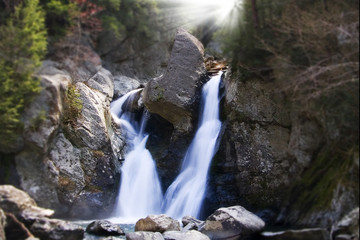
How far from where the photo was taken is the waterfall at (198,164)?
1302 cm

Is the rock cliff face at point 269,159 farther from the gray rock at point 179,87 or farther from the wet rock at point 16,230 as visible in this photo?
the wet rock at point 16,230

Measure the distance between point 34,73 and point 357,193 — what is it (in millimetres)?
9687

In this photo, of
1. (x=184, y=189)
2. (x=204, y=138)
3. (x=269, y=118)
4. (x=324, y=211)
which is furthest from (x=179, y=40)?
(x=324, y=211)

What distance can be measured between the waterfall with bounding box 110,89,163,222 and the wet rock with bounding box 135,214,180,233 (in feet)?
7.31

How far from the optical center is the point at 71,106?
1320 centimetres

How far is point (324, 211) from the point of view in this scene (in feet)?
29.5

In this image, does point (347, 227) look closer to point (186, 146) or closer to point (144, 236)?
point (144, 236)

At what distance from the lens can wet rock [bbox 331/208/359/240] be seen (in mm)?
7762

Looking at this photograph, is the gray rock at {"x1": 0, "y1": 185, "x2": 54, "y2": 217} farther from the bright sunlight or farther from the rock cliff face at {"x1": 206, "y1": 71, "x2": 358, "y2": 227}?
the bright sunlight

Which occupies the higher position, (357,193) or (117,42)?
(117,42)

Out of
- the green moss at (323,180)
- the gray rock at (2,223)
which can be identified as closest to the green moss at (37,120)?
the gray rock at (2,223)

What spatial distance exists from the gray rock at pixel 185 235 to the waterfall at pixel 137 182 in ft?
11.2

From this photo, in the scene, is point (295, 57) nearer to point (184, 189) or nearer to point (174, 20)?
point (184, 189)

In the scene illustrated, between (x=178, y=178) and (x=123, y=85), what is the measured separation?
28.4 ft
